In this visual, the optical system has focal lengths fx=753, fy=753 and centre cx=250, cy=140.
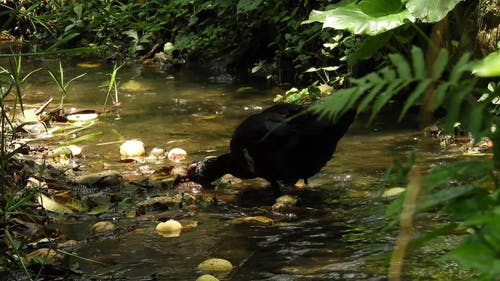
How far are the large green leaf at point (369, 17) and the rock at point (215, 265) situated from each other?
2363 millimetres

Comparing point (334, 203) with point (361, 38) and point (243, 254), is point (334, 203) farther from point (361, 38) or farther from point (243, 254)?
point (361, 38)

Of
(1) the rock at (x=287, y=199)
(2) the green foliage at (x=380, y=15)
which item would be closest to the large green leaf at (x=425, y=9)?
(2) the green foliage at (x=380, y=15)

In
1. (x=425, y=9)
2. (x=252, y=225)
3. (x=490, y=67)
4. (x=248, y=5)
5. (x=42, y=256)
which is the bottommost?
(x=252, y=225)

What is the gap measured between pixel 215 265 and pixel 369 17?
2.61m

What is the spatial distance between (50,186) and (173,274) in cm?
153

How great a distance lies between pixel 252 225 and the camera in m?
3.39

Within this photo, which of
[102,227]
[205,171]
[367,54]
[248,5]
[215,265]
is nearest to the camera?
[215,265]

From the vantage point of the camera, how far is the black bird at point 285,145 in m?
3.58

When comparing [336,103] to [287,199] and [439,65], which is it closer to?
[439,65]

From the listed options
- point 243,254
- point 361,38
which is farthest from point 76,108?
point 243,254

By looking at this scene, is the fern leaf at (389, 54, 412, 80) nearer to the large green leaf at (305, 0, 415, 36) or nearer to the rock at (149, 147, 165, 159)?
the large green leaf at (305, 0, 415, 36)

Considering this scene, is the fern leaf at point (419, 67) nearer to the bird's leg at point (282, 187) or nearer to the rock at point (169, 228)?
the rock at point (169, 228)

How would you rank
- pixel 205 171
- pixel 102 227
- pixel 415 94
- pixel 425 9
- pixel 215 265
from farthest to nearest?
pixel 425 9 < pixel 205 171 < pixel 102 227 < pixel 215 265 < pixel 415 94

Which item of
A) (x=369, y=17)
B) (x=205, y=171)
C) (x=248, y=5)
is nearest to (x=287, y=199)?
(x=205, y=171)
